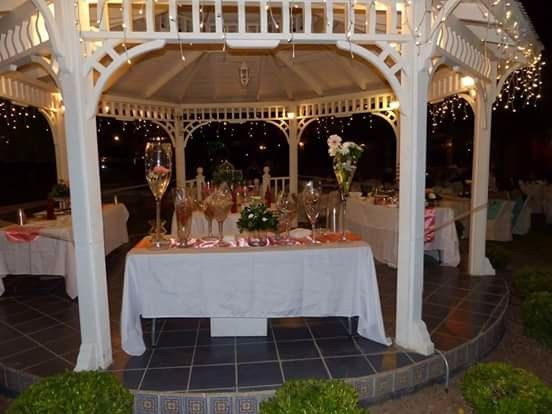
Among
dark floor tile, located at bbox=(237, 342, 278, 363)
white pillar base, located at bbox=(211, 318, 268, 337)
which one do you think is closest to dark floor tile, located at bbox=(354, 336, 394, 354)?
dark floor tile, located at bbox=(237, 342, 278, 363)

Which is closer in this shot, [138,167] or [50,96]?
[50,96]

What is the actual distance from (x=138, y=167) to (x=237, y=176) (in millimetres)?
15614

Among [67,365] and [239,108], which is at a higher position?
[239,108]

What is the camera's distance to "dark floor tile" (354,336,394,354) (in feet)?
11.0

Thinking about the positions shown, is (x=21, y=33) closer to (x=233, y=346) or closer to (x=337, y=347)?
(x=233, y=346)

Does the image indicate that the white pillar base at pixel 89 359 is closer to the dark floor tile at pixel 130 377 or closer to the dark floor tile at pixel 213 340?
the dark floor tile at pixel 130 377

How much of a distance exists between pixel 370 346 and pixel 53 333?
8.92 feet

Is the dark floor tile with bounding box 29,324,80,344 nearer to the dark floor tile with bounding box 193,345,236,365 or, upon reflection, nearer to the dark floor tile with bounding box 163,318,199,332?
the dark floor tile with bounding box 163,318,199,332

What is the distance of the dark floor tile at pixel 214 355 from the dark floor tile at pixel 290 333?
1.43 ft

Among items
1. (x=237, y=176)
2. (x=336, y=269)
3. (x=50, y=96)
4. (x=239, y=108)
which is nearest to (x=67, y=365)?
(x=336, y=269)

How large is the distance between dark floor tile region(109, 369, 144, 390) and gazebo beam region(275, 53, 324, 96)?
14.4 ft

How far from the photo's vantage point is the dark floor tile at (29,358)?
3.21 m

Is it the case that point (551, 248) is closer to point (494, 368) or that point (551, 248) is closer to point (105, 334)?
point (494, 368)

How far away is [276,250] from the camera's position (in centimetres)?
337
